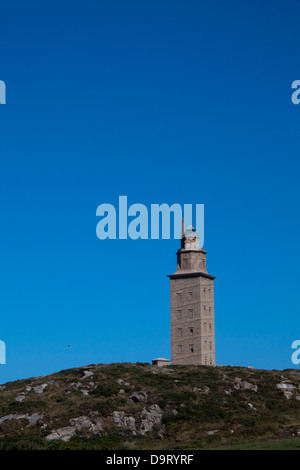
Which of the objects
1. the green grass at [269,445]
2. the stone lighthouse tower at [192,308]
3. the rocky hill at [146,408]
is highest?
the stone lighthouse tower at [192,308]

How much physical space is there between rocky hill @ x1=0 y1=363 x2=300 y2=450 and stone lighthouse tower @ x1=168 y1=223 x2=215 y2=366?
4482mm

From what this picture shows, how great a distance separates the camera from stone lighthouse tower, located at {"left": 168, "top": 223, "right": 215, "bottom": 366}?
280 feet

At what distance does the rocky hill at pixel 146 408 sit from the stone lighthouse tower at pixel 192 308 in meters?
4.48

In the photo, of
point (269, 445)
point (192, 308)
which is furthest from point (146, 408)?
point (192, 308)

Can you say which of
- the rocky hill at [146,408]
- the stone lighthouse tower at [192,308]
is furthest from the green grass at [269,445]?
the stone lighthouse tower at [192,308]

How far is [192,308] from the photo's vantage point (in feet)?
282

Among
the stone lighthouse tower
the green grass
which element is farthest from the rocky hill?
the stone lighthouse tower

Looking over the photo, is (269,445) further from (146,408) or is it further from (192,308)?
(192,308)

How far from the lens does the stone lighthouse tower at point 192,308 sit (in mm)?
85438

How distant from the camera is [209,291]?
88000mm

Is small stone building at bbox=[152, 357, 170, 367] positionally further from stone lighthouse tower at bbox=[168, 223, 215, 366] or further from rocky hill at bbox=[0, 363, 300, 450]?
rocky hill at bbox=[0, 363, 300, 450]

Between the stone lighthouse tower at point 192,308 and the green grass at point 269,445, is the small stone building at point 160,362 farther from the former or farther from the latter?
the green grass at point 269,445

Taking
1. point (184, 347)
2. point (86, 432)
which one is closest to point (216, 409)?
point (86, 432)
